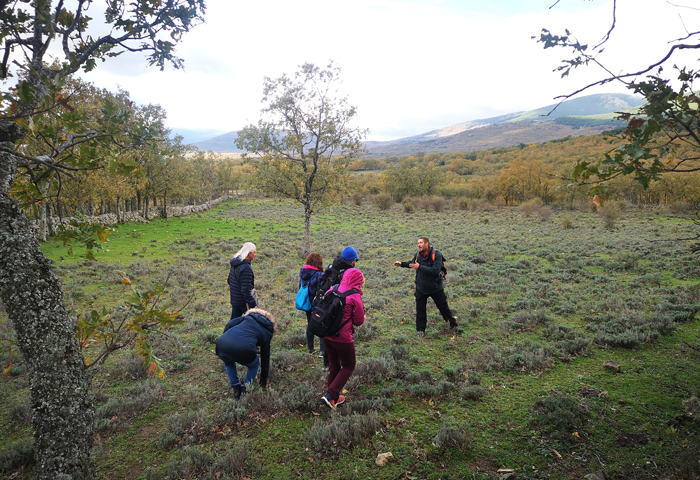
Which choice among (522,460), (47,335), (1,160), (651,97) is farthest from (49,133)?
(522,460)

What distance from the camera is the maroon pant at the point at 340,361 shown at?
5.04 m

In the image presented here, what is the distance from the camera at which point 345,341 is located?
502 cm

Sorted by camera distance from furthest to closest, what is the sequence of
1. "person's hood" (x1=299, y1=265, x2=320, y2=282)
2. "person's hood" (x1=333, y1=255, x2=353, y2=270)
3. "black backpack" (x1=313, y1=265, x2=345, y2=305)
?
"person's hood" (x1=299, y1=265, x2=320, y2=282) → "person's hood" (x1=333, y1=255, x2=353, y2=270) → "black backpack" (x1=313, y1=265, x2=345, y2=305)

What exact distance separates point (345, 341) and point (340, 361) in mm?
454

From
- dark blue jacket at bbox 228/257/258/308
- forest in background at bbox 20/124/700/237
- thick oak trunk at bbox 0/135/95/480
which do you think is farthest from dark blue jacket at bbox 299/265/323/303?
forest in background at bbox 20/124/700/237

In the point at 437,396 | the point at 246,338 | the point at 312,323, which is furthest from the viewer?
the point at 437,396

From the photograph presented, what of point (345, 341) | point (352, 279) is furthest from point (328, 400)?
point (352, 279)

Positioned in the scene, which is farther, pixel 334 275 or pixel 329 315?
pixel 334 275

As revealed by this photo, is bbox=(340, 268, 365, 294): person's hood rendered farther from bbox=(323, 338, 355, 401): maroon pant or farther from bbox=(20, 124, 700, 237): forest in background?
bbox=(20, 124, 700, 237): forest in background

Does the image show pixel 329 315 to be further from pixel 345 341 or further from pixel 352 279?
pixel 352 279

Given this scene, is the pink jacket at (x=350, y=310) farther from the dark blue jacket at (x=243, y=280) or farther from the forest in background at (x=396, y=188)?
the forest in background at (x=396, y=188)

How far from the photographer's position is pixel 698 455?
364cm

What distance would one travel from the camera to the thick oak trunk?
2.86 metres

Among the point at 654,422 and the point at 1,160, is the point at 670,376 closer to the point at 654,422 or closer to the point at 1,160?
the point at 654,422
